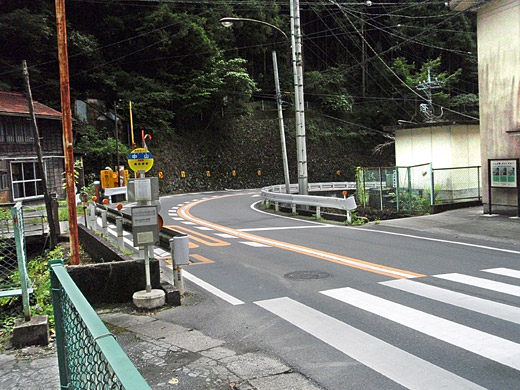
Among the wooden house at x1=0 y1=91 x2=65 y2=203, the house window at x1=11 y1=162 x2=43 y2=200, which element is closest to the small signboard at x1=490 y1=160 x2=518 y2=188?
the wooden house at x1=0 y1=91 x2=65 y2=203

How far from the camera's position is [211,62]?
4388 centimetres

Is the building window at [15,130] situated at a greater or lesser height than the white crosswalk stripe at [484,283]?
greater

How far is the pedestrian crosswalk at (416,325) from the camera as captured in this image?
15.0ft

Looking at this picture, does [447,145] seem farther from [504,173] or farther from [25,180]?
[25,180]

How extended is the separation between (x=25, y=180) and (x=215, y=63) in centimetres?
2276

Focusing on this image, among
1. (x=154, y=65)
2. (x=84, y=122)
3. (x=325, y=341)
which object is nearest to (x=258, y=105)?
(x=154, y=65)

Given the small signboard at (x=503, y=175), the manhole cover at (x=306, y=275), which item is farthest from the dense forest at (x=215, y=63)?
the manhole cover at (x=306, y=275)

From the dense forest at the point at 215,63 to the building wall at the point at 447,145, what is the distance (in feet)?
27.7

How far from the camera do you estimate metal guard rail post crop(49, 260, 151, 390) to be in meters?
1.57

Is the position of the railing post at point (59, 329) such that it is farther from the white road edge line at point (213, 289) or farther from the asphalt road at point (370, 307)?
the white road edge line at point (213, 289)

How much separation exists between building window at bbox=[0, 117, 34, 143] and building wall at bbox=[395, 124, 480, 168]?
22409 mm

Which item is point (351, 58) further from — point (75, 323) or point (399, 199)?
point (75, 323)

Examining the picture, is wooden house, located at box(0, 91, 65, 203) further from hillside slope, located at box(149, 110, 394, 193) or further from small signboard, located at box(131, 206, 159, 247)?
small signboard, located at box(131, 206, 159, 247)

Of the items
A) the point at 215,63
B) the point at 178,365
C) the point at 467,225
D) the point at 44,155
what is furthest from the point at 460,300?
the point at 215,63
